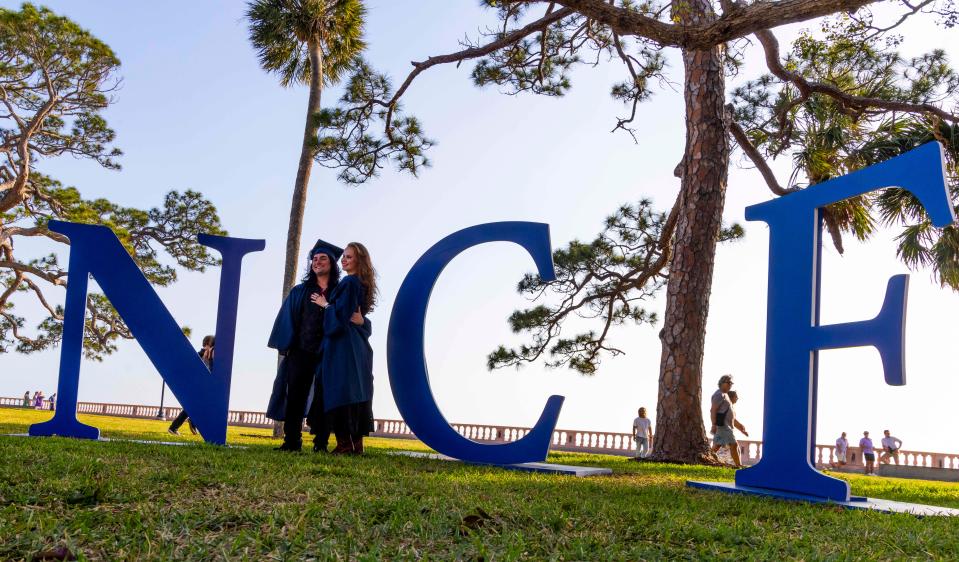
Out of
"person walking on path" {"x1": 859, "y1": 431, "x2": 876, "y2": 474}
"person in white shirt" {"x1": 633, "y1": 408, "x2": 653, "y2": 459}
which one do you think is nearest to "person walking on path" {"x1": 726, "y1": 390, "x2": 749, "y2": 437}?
"person in white shirt" {"x1": 633, "y1": 408, "x2": 653, "y2": 459}

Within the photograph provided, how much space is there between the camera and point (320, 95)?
47.0 feet

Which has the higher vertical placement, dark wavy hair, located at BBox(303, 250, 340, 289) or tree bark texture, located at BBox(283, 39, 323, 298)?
tree bark texture, located at BBox(283, 39, 323, 298)

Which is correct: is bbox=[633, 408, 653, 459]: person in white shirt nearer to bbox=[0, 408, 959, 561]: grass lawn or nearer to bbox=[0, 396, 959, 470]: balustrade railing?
bbox=[0, 396, 959, 470]: balustrade railing

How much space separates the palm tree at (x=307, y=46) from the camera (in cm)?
1371

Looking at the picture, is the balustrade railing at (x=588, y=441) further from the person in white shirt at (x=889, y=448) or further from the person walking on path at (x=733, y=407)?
the person walking on path at (x=733, y=407)

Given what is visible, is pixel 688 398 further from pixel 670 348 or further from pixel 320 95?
pixel 320 95

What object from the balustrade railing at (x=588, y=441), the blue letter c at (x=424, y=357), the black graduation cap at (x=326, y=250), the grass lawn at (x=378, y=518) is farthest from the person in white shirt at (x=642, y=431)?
the grass lawn at (x=378, y=518)

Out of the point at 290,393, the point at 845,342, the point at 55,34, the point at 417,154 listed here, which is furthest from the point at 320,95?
the point at 845,342

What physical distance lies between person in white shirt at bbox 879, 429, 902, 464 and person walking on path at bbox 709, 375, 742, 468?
1054 cm

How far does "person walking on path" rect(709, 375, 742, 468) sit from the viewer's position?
10.2 meters

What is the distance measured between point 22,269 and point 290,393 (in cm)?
1331

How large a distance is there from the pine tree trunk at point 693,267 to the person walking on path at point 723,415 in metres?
0.39

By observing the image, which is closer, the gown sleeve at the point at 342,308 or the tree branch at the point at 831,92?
the gown sleeve at the point at 342,308

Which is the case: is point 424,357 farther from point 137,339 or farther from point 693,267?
point 693,267
